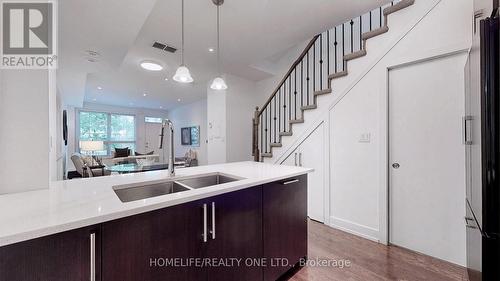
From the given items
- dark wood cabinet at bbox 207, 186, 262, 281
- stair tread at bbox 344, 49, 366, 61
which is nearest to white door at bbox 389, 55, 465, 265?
stair tread at bbox 344, 49, 366, 61

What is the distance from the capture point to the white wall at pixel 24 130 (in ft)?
3.67

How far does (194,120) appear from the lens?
840 cm

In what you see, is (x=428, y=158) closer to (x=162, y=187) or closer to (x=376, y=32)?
(x=376, y=32)

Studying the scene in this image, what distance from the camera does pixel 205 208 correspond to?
1179 mm

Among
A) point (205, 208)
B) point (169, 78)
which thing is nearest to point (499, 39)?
point (205, 208)

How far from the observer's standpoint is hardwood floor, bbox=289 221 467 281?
182 centimetres

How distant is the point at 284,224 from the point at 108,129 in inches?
380

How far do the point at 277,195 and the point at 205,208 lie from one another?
2.20ft

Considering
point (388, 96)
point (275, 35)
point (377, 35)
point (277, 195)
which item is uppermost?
point (275, 35)

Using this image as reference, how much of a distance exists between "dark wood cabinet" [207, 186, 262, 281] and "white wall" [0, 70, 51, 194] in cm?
102

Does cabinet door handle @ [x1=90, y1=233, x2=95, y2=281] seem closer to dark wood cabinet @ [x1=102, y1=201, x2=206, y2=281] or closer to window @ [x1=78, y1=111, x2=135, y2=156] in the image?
dark wood cabinet @ [x1=102, y1=201, x2=206, y2=281]

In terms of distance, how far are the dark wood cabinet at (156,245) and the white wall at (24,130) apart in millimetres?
735

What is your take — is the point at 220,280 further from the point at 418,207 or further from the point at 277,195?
the point at 418,207

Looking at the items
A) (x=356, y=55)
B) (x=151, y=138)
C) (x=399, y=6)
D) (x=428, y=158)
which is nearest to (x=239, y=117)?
(x=356, y=55)
